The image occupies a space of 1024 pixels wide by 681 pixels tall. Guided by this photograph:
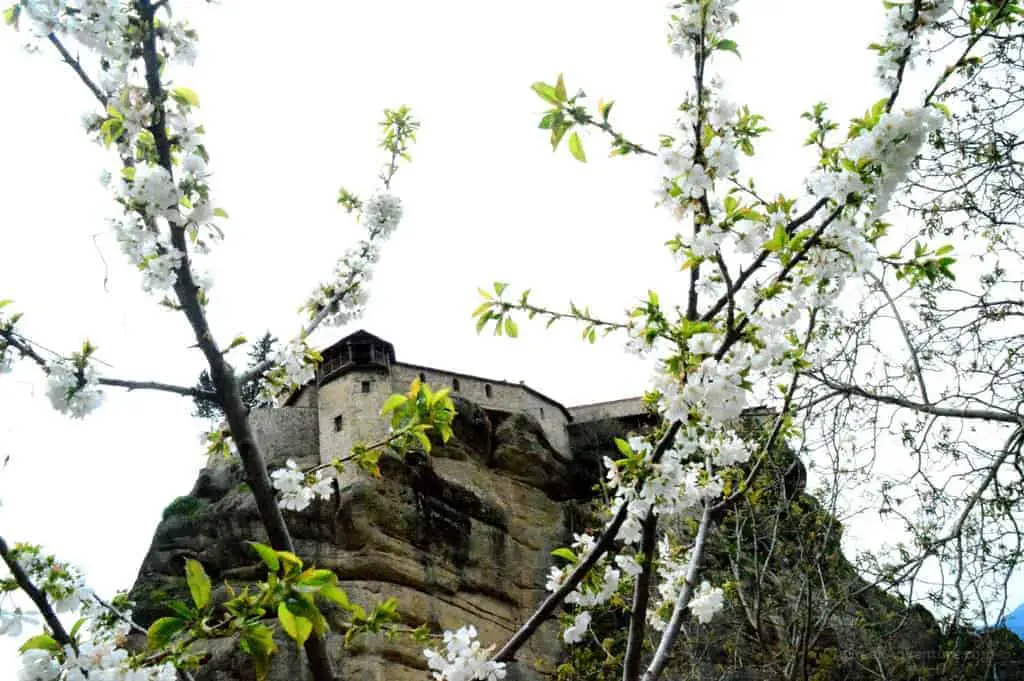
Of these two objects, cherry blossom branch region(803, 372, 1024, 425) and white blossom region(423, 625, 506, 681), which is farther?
cherry blossom branch region(803, 372, 1024, 425)

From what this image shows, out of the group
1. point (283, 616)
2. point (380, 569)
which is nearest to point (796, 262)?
point (283, 616)

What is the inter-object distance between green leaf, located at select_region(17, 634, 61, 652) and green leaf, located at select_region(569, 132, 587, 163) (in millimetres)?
2111

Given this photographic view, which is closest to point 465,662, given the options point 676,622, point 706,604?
point 676,622

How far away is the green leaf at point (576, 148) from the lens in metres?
2.86

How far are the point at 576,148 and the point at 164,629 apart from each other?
6.21 ft

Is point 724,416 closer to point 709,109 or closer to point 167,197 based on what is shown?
point 709,109

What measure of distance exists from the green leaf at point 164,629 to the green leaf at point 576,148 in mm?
1823

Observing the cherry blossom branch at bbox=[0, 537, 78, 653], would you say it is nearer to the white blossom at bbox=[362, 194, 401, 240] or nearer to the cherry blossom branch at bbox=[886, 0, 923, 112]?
the white blossom at bbox=[362, 194, 401, 240]

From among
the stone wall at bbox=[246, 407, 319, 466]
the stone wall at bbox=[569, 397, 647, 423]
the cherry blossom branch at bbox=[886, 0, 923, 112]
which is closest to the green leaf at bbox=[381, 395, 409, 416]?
the cherry blossom branch at bbox=[886, 0, 923, 112]

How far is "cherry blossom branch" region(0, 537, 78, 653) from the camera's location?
101 inches

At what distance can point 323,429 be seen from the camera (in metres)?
27.8

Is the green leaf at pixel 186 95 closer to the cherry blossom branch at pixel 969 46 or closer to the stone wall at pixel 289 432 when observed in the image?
the cherry blossom branch at pixel 969 46

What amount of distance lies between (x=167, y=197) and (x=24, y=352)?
78cm

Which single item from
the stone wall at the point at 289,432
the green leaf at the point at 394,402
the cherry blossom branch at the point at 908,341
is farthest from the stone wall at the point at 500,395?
the green leaf at the point at 394,402
